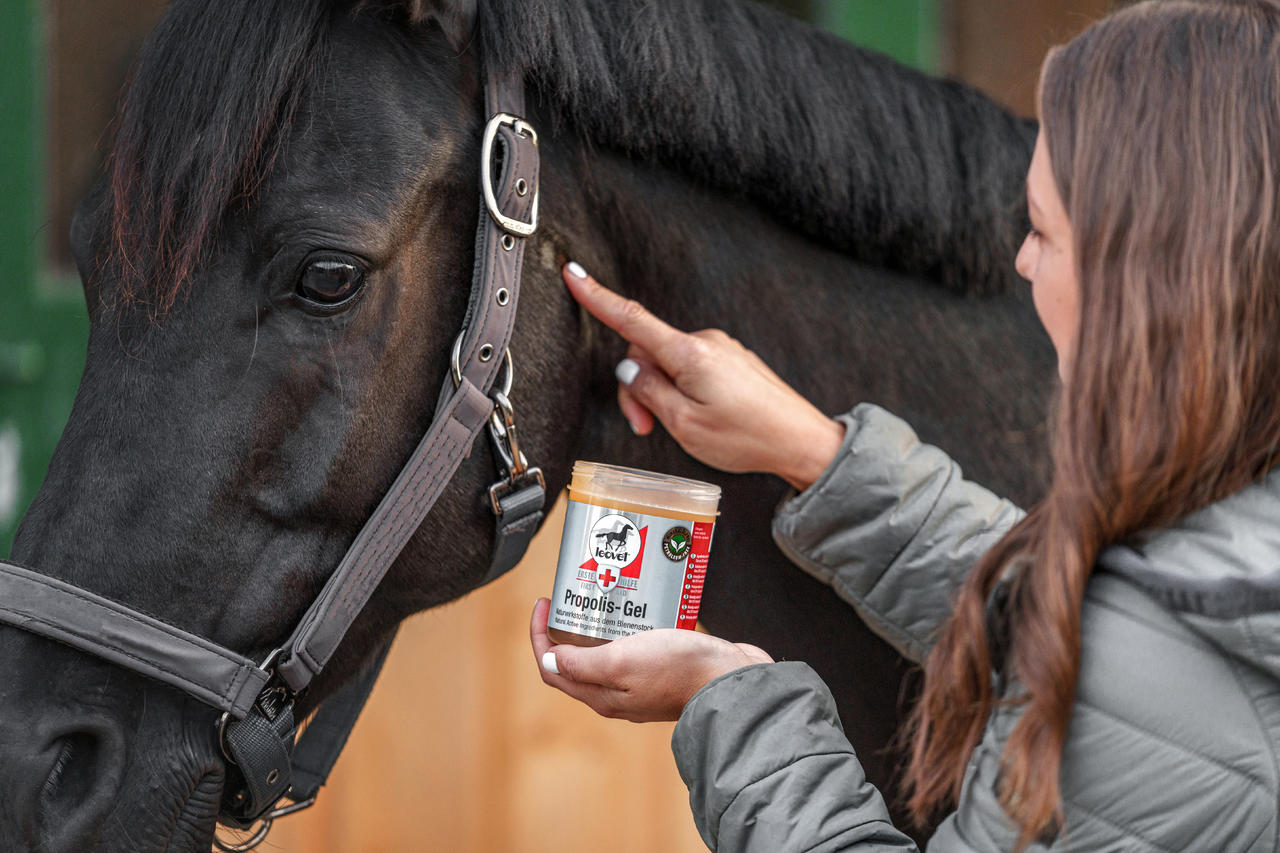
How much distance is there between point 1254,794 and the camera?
65cm

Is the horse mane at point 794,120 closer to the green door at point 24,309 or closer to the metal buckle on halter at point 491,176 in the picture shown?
the metal buckle on halter at point 491,176

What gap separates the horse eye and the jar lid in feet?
0.88

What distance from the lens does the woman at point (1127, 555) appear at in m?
0.66

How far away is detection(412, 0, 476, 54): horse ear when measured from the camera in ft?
3.50

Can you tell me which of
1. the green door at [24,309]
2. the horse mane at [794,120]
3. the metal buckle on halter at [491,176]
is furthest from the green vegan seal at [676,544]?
the green door at [24,309]

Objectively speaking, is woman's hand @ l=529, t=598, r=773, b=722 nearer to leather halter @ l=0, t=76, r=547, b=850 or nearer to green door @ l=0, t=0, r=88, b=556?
leather halter @ l=0, t=76, r=547, b=850

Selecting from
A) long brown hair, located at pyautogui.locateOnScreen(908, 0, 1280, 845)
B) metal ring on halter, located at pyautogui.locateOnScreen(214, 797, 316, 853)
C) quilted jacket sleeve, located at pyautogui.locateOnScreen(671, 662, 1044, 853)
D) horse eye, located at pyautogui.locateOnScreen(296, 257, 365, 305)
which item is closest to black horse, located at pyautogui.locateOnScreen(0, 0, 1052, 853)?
horse eye, located at pyautogui.locateOnScreen(296, 257, 365, 305)

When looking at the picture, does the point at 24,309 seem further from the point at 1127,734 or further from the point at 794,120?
the point at 1127,734

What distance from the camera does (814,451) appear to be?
1.15 metres

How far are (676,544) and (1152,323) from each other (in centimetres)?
40

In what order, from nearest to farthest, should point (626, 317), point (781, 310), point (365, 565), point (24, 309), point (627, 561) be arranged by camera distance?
1. point (627, 561)
2. point (365, 565)
3. point (626, 317)
4. point (781, 310)
5. point (24, 309)

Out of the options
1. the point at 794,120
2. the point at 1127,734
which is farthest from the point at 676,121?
the point at 1127,734

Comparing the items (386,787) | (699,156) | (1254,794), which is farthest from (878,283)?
(386,787)

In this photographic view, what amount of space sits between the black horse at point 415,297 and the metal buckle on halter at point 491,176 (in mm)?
30
